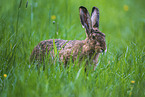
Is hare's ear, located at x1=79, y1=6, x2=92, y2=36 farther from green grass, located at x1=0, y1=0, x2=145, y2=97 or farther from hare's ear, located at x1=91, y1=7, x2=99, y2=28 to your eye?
green grass, located at x1=0, y1=0, x2=145, y2=97

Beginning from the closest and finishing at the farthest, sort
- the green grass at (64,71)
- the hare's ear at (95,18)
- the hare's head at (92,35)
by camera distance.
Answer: the green grass at (64,71) → the hare's head at (92,35) → the hare's ear at (95,18)

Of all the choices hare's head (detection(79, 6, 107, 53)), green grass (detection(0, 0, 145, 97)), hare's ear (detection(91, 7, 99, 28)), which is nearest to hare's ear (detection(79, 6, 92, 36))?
hare's head (detection(79, 6, 107, 53))

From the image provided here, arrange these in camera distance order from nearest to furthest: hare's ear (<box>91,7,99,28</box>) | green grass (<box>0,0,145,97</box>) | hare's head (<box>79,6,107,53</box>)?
green grass (<box>0,0,145,97</box>) < hare's head (<box>79,6,107,53</box>) < hare's ear (<box>91,7,99,28</box>)

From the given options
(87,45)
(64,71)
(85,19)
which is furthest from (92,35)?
(64,71)

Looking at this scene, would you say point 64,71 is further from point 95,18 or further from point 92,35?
point 95,18

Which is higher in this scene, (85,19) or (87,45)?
(85,19)

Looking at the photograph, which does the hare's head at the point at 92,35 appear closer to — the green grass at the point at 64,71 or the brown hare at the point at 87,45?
the brown hare at the point at 87,45

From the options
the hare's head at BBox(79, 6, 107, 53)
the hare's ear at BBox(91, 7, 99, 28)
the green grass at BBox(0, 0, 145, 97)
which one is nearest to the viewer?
the green grass at BBox(0, 0, 145, 97)

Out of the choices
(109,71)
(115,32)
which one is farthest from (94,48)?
(115,32)

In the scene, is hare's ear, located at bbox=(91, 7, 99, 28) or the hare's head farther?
hare's ear, located at bbox=(91, 7, 99, 28)

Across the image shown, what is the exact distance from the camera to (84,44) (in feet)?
12.4

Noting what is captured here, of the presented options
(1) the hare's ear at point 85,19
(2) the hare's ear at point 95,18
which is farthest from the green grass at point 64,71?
(1) the hare's ear at point 85,19

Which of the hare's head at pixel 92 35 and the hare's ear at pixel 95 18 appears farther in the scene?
the hare's ear at pixel 95 18

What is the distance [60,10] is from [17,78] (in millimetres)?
3740
